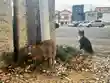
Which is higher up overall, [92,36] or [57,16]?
[57,16]

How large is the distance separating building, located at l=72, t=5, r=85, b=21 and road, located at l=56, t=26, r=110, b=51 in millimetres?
73

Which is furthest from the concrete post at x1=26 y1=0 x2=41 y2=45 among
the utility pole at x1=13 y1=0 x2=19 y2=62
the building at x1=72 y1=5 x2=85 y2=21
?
the building at x1=72 y1=5 x2=85 y2=21

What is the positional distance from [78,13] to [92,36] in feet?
0.58

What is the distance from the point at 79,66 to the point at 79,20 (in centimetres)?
30

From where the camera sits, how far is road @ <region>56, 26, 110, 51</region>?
1.19m

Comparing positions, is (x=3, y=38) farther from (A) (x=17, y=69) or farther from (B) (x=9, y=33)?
(A) (x=17, y=69)

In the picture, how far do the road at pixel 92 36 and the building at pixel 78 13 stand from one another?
73mm

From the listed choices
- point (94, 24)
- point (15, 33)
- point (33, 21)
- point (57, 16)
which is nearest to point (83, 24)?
point (94, 24)

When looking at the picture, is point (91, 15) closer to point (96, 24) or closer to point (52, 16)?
point (96, 24)

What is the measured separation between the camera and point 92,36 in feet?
3.93

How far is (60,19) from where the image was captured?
1.21m

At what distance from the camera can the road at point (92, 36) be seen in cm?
119

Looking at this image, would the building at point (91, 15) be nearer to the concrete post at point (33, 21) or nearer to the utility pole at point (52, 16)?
the utility pole at point (52, 16)

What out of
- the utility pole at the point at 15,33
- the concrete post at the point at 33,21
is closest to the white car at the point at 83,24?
the concrete post at the point at 33,21
